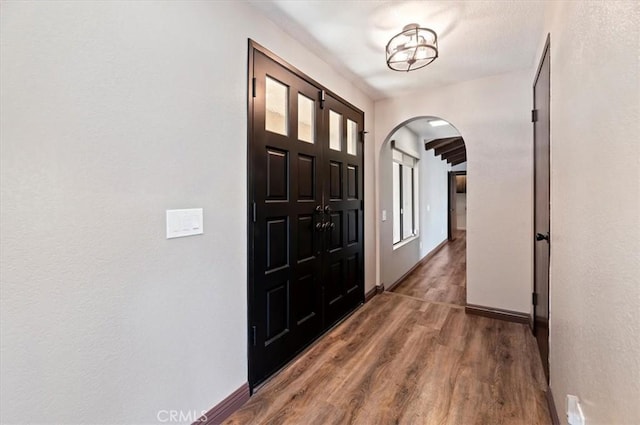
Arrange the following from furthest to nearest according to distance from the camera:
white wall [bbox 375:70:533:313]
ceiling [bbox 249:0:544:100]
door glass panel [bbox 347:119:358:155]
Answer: door glass panel [bbox 347:119:358:155] < white wall [bbox 375:70:533:313] < ceiling [bbox 249:0:544:100]

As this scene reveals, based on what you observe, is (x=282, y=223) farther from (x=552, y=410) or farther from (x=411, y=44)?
(x=552, y=410)

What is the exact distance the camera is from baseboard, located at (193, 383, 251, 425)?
160 centimetres

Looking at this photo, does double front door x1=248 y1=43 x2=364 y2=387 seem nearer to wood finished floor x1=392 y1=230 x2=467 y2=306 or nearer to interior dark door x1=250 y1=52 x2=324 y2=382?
interior dark door x1=250 y1=52 x2=324 y2=382

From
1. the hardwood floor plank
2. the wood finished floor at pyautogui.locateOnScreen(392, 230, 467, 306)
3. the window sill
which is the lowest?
the hardwood floor plank

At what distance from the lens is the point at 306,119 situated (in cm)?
243

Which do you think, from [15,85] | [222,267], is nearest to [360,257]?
[222,267]

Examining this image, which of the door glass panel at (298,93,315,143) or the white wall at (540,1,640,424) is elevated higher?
the door glass panel at (298,93,315,143)

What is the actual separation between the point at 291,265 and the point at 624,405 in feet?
5.80

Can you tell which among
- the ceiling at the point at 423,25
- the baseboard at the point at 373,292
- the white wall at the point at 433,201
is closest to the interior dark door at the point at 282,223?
the ceiling at the point at 423,25

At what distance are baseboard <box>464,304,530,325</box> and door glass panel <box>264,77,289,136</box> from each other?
2.63 meters

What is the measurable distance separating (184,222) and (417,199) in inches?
192

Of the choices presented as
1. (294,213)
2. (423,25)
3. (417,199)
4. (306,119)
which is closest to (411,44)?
(423,25)

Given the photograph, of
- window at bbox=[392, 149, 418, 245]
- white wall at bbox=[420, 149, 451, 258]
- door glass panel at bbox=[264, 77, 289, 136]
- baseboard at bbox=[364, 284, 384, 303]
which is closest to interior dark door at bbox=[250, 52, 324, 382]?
door glass panel at bbox=[264, 77, 289, 136]

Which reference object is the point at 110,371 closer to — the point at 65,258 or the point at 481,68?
the point at 65,258
